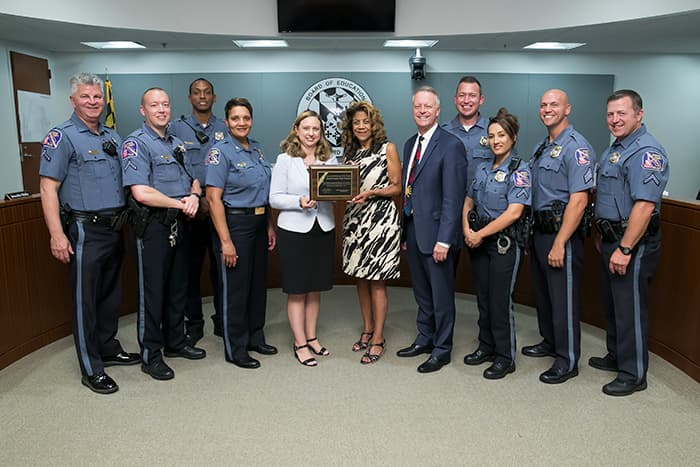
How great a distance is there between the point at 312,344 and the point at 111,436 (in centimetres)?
132

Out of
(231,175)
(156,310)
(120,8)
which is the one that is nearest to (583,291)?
(231,175)

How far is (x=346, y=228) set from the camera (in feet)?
10.5

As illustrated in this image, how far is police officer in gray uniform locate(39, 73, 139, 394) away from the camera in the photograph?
8.86 feet

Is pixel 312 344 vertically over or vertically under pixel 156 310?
under

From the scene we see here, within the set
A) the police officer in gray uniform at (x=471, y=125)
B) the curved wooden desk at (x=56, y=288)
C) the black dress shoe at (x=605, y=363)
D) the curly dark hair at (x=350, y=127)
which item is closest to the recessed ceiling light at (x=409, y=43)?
the police officer in gray uniform at (x=471, y=125)

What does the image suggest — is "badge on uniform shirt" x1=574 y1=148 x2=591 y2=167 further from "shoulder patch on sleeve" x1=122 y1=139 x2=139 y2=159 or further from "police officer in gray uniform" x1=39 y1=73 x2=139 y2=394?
"police officer in gray uniform" x1=39 y1=73 x2=139 y2=394

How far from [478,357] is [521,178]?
1.13 m

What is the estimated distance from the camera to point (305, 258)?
3088mm

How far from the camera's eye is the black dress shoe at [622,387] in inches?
110

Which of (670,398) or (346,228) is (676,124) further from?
(346,228)

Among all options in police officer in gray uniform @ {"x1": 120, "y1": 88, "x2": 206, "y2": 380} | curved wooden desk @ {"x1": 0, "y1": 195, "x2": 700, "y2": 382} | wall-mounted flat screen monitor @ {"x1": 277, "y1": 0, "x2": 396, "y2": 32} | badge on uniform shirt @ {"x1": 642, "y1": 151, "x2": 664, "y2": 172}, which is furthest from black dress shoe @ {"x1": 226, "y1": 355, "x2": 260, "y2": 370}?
wall-mounted flat screen monitor @ {"x1": 277, "y1": 0, "x2": 396, "y2": 32}

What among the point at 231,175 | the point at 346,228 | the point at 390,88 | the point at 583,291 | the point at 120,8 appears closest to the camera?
the point at 231,175

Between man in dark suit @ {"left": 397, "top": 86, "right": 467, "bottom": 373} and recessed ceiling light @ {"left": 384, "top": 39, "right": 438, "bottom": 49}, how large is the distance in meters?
3.12

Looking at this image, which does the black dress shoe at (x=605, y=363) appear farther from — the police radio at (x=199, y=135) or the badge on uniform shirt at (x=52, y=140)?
the badge on uniform shirt at (x=52, y=140)
